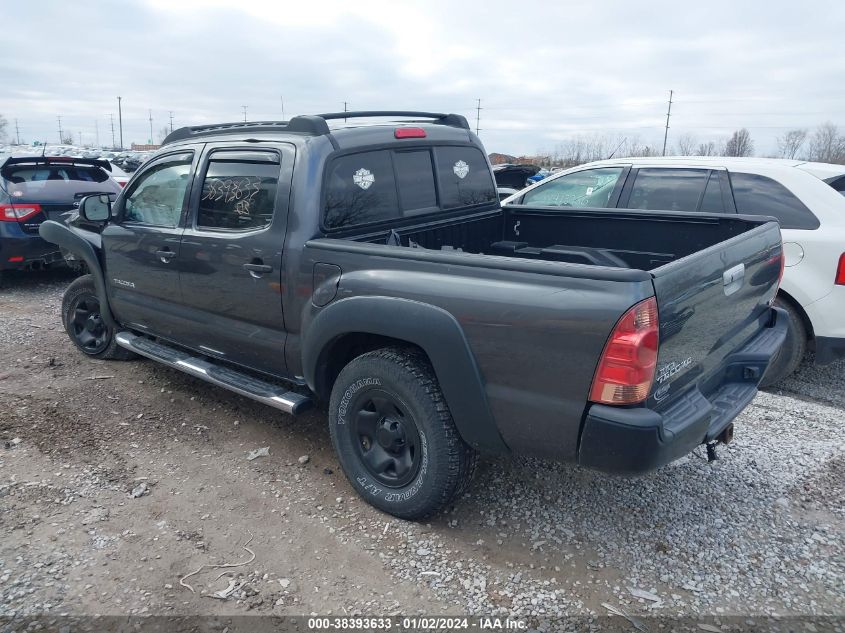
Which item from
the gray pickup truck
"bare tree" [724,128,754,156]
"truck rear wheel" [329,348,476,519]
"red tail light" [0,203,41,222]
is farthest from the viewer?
"bare tree" [724,128,754,156]

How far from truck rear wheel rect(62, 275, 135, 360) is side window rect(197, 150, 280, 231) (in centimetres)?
196

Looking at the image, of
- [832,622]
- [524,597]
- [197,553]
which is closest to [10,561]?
[197,553]

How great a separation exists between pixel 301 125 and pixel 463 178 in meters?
1.27

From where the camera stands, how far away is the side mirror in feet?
15.9

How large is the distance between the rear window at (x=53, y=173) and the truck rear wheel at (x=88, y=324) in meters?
3.34

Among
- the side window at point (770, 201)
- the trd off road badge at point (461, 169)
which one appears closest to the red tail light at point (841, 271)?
the side window at point (770, 201)

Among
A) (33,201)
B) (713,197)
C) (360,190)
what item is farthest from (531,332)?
(33,201)

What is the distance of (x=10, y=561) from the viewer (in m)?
3.00

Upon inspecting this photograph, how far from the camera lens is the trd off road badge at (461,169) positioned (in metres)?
4.38

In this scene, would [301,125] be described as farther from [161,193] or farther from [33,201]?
[33,201]

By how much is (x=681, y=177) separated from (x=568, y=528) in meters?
3.69

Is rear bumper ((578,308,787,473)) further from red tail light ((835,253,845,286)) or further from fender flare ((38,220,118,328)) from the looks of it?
fender flare ((38,220,118,328))

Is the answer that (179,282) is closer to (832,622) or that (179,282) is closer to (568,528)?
(568,528)

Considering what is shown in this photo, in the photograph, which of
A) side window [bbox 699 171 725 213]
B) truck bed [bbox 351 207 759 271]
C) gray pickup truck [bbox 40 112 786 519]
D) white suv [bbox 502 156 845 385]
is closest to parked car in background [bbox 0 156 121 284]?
gray pickup truck [bbox 40 112 786 519]
